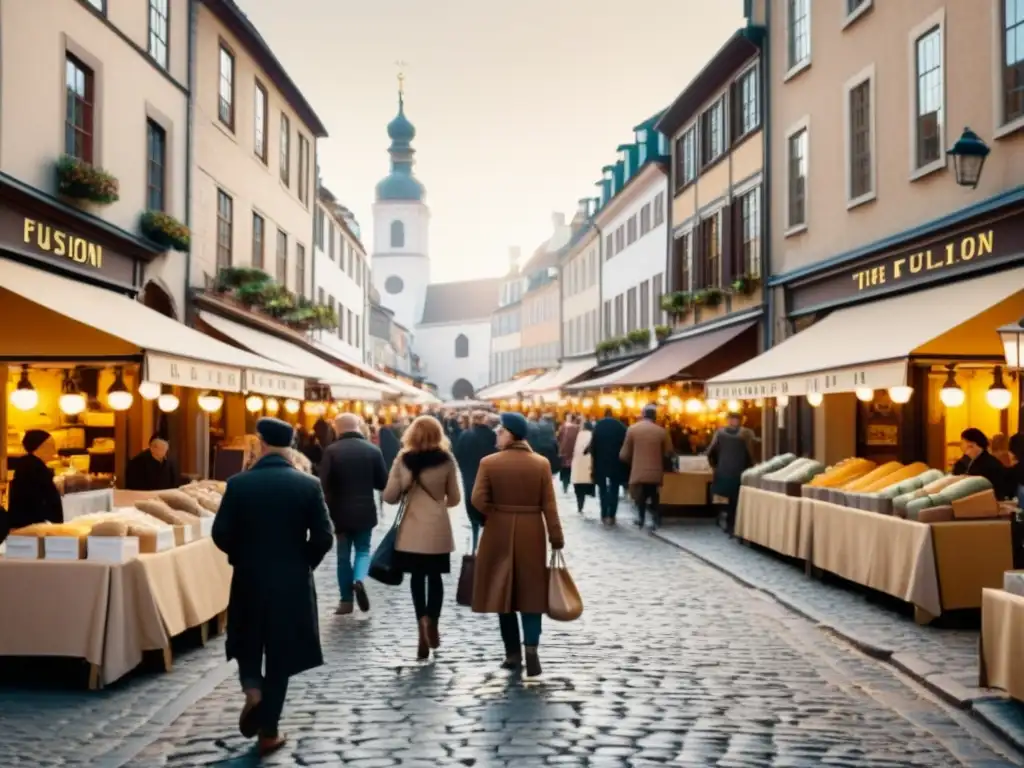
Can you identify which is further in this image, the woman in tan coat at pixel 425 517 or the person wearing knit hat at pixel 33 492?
the person wearing knit hat at pixel 33 492

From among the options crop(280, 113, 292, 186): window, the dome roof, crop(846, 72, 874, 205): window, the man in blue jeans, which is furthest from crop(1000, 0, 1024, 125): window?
the dome roof

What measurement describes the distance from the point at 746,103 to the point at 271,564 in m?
21.0

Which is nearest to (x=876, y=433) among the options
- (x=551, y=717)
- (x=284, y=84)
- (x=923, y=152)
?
(x=923, y=152)

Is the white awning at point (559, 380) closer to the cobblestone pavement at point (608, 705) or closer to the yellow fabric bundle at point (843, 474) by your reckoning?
the yellow fabric bundle at point (843, 474)

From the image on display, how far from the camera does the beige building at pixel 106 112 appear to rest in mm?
15086

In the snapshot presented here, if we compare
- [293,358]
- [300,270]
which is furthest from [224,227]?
[300,270]

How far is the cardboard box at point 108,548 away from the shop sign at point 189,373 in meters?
3.76

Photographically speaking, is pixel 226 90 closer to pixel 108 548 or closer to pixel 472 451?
pixel 472 451

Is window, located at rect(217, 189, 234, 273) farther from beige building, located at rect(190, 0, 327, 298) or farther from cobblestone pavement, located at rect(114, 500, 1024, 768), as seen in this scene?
cobblestone pavement, located at rect(114, 500, 1024, 768)

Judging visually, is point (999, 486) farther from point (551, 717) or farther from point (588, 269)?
point (588, 269)

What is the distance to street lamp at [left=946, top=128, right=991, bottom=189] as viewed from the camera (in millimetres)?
14336

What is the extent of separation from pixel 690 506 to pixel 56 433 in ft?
33.9

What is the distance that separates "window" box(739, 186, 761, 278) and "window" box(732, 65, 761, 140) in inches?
52.6

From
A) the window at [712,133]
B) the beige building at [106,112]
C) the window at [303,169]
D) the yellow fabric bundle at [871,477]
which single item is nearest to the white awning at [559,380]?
the window at [303,169]
